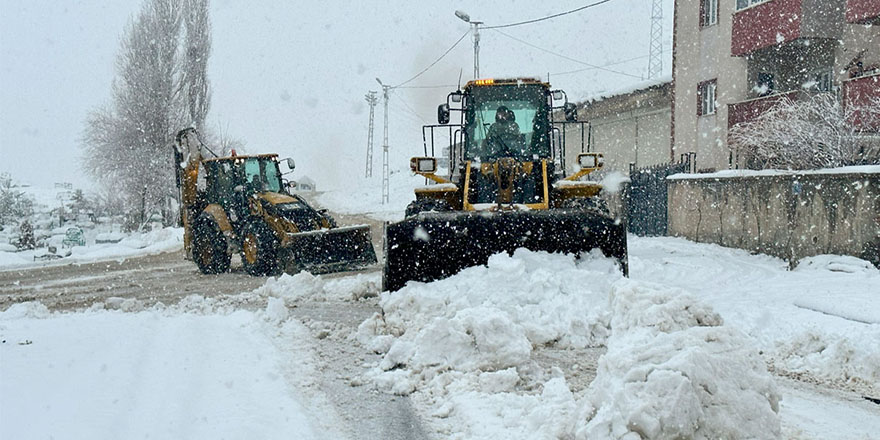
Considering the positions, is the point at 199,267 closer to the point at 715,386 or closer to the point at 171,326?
the point at 171,326

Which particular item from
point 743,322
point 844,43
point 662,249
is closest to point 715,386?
point 743,322

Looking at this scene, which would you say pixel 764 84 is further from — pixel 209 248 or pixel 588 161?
pixel 209 248

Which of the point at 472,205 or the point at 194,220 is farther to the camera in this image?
the point at 194,220

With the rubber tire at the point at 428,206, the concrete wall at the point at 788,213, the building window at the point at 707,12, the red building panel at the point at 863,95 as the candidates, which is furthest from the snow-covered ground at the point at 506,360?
the building window at the point at 707,12

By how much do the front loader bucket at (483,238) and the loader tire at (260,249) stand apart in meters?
5.31

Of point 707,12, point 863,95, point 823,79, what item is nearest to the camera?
point 863,95

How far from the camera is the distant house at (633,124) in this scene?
2491 centimetres

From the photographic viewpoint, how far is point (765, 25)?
59.8ft

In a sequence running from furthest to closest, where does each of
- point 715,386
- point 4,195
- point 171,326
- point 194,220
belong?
point 4,195, point 194,220, point 171,326, point 715,386

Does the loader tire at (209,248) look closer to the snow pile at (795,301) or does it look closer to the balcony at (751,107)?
the snow pile at (795,301)

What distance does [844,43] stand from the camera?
1789 cm

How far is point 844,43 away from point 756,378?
17578 mm

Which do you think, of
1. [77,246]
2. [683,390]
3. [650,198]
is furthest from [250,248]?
[77,246]

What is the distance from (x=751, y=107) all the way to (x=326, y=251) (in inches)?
464
